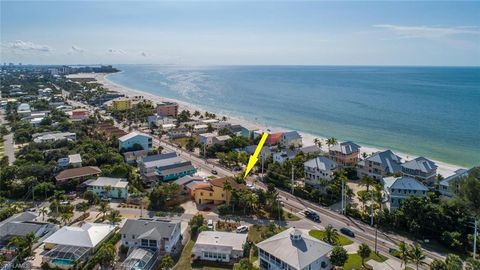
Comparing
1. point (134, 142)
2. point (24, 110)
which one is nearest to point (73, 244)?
point (134, 142)

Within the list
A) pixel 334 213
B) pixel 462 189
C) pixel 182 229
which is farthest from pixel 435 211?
pixel 182 229

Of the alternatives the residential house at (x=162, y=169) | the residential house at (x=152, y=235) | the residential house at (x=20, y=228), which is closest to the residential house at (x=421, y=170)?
the residential house at (x=162, y=169)

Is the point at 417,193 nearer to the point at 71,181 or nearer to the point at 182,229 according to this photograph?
the point at 182,229

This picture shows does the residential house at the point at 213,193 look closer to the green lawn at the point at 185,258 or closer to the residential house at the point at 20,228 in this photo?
the green lawn at the point at 185,258

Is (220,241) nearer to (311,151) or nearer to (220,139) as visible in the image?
(311,151)

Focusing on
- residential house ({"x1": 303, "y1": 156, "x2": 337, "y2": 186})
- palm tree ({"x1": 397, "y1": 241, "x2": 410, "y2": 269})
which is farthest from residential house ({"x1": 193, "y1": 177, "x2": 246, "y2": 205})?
palm tree ({"x1": 397, "y1": 241, "x2": 410, "y2": 269})

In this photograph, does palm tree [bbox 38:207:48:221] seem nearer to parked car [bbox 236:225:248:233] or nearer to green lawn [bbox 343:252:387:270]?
parked car [bbox 236:225:248:233]

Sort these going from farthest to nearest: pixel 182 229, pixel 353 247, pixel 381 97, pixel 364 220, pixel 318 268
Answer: pixel 381 97 → pixel 364 220 → pixel 182 229 → pixel 353 247 → pixel 318 268
